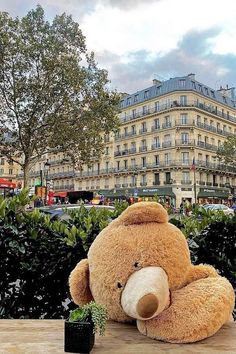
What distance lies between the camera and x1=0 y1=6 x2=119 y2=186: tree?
1914cm

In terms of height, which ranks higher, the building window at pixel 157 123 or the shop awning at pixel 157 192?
the building window at pixel 157 123

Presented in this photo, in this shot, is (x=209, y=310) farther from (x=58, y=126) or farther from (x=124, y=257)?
(x=58, y=126)

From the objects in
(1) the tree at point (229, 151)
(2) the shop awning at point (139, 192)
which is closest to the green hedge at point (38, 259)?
(2) the shop awning at point (139, 192)

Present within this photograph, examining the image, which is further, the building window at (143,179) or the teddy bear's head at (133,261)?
the building window at (143,179)

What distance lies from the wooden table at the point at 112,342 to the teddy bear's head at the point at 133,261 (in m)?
0.14

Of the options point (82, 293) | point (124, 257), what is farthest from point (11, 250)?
point (124, 257)

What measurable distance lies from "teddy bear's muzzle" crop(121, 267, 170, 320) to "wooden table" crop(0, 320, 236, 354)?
159mm

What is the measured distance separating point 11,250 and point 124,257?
1.40 m

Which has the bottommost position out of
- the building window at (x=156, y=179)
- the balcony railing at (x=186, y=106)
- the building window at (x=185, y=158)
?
the building window at (x=156, y=179)

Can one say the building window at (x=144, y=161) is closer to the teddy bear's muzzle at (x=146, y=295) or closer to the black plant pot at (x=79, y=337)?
the teddy bear's muzzle at (x=146, y=295)

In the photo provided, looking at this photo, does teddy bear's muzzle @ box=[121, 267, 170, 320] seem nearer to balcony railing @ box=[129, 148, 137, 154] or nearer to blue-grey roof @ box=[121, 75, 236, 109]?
blue-grey roof @ box=[121, 75, 236, 109]

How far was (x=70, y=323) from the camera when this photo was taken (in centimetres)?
170

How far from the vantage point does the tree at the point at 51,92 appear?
1914 cm

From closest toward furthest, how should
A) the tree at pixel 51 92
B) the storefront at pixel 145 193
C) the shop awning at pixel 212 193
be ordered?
the tree at pixel 51 92 → the storefront at pixel 145 193 → the shop awning at pixel 212 193
